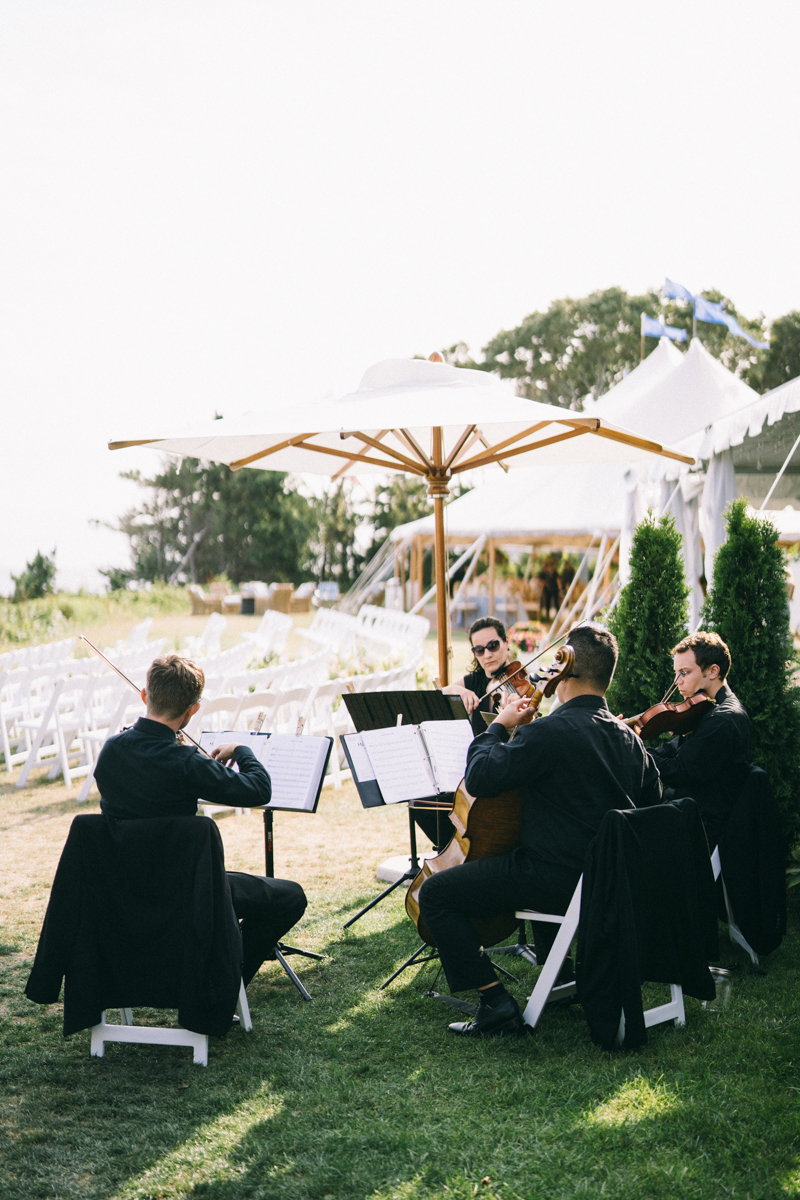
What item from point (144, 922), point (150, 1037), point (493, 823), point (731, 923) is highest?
point (493, 823)

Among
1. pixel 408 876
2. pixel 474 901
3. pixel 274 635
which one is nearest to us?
pixel 474 901

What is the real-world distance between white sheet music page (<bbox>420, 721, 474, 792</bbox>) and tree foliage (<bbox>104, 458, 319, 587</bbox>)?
36.4m

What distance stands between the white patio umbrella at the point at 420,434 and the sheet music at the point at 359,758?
1224 millimetres

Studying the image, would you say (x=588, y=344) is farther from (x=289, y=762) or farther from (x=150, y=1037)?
(x=150, y=1037)

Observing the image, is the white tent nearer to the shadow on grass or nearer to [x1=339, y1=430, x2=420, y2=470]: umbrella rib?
[x1=339, y1=430, x2=420, y2=470]: umbrella rib

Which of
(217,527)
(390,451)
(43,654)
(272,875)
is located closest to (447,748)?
(272,875)

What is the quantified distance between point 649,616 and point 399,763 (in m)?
2.43

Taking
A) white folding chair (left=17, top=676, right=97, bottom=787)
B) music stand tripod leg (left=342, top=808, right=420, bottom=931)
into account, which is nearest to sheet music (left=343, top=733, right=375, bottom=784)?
music stand tripod leg (left=342, top=808, right=420, bottom=931)

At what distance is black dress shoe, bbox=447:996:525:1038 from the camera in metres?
3.71

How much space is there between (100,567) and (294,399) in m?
44.3

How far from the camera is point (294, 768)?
13.9ft

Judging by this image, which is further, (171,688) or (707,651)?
(707,651)

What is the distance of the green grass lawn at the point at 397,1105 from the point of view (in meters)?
2.76

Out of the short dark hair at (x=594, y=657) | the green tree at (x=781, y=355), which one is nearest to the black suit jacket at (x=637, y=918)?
the short dark hair at (x=594, y=657)
